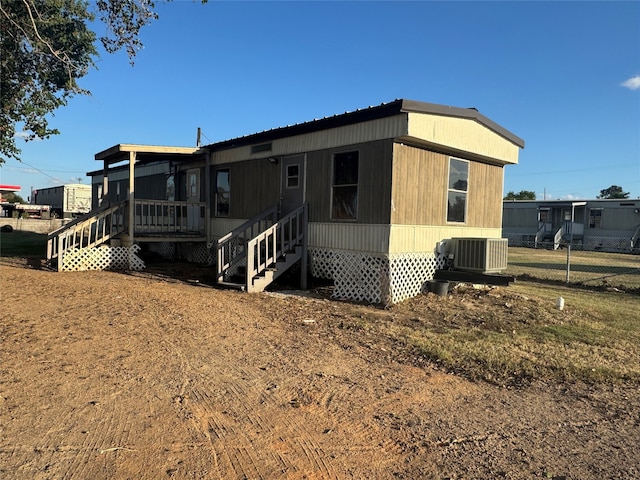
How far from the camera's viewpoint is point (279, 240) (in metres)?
10.5

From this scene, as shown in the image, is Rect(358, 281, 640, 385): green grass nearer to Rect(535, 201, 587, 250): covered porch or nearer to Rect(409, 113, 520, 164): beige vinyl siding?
Rect(409, 113, 520, 164): beige vinyl siding

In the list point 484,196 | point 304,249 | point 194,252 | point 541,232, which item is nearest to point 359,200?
point 304,249

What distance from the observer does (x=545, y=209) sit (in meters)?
32.9

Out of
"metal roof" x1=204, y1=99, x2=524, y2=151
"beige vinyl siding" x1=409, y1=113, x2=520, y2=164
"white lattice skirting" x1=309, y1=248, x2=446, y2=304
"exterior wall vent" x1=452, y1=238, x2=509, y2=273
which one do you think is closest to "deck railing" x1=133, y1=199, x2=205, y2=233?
"metal roof" x1=204, y1=99, x2=524, y2=151

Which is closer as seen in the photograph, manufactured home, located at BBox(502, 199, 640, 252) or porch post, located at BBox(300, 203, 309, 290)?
porch post, located at BBox(300, 203, 309, 290)

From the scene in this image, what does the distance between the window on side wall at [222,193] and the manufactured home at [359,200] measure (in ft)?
0.38

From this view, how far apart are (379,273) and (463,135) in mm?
3409

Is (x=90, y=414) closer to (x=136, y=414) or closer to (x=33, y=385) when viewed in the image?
(x=136, y=414)

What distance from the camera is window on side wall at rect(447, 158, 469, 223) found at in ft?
32.1

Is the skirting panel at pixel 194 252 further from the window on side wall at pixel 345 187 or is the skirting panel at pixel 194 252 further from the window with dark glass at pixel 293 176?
the window on side wall at pixel 345 187

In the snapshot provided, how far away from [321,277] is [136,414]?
22.4 feet

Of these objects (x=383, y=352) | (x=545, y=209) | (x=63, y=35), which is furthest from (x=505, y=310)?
(x=545, y=209)

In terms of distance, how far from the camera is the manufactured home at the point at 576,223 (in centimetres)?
2875

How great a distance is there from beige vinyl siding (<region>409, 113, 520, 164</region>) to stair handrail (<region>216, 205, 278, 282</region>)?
4.03 m
